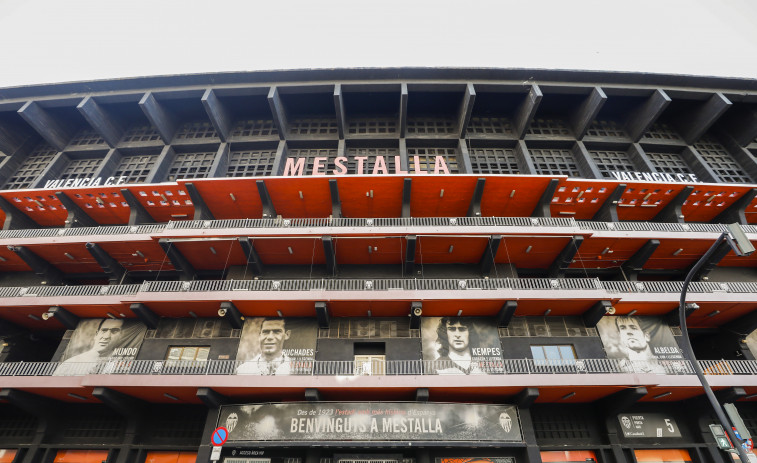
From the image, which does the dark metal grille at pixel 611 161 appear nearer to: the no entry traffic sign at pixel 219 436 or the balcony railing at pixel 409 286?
the balcony railing at pixel 409 286

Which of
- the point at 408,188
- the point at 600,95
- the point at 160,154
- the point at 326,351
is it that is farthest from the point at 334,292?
the point at 600,95

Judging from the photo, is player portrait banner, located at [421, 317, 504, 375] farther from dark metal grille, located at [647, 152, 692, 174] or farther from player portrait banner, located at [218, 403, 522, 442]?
dark metal grille, located at [647, 152, 692, 174]

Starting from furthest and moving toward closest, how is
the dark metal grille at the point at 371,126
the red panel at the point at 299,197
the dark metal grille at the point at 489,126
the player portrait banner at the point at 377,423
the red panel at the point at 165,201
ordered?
the dark metal grille at the point at 371,126
the dark metal grille at the point at 489,126
the red panel at the point at 165,201
the red panel at the point at 299,197
the player portrait banner at the point at 377,423

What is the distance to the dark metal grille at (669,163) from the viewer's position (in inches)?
984

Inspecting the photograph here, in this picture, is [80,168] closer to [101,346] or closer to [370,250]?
[101,346]

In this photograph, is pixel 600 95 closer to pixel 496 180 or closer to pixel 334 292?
pixel 496 180

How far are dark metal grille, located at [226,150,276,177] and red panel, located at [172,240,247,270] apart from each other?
6461 millimetres

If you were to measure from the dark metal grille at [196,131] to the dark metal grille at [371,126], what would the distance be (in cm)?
1057

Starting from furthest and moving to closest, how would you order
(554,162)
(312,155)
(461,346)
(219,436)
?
(312,155) → (554,162) → (461,346) → (219,436)

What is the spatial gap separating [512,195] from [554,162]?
633cm

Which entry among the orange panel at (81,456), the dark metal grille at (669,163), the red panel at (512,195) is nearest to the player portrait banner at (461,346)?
the red panel at (512,195)

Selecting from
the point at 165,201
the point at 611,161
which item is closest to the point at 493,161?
the point at 611,161

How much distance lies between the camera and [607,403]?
17.3 metres

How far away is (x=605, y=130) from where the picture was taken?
26609mm
